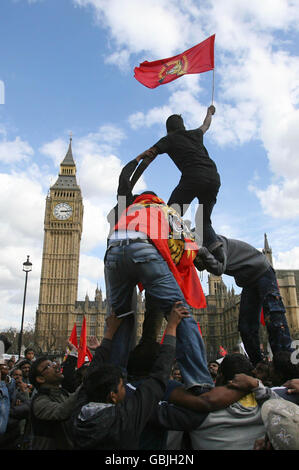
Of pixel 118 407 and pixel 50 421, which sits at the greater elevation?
pixel 118 407

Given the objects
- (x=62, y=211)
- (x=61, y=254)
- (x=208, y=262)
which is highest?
(x=62, y=211)

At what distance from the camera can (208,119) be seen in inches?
184

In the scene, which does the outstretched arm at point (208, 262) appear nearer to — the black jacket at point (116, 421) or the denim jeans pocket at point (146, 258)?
the denim jeans pocket at point (146, 258)

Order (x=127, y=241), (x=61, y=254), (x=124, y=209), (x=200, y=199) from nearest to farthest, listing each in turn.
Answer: (x=127, y=241) < (x=124, y=209) < (x=200, y=199) < (x=61, y=254)

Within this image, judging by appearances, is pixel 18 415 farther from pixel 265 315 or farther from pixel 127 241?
pixel 265 315

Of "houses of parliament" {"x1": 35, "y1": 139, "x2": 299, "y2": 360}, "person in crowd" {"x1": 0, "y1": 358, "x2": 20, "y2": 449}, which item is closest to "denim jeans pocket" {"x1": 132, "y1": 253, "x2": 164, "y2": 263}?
"person in crowd" {"x1": 0, "y1": 358, "x2": 20, "y2": 449}

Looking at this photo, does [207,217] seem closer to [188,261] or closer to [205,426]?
[188,261]

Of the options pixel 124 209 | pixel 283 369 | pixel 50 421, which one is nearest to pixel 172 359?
pixel 50 421

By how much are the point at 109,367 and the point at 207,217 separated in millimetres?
2331

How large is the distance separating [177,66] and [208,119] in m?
1.22

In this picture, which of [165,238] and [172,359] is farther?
[165,238]

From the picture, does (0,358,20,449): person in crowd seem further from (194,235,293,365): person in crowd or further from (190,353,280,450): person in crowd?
(190,353,280,450): person in crowd

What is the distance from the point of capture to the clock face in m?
83.7
